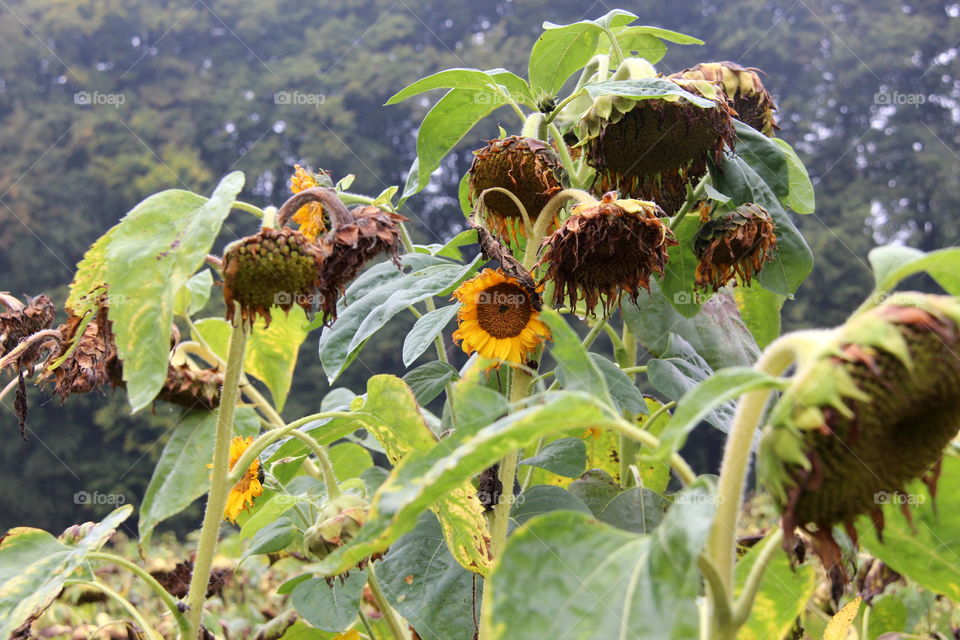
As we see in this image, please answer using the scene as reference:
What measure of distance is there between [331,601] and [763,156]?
47cm

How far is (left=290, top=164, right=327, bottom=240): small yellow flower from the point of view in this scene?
26.0 inches

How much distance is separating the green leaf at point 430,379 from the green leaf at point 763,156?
29 cm

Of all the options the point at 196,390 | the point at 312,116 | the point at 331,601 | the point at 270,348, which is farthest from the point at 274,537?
the point at 312,116

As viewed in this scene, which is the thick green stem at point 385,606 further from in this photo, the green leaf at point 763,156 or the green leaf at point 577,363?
the green leaf at point 763,156

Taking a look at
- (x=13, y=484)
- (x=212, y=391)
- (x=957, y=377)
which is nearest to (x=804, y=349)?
(x=957, y=377)

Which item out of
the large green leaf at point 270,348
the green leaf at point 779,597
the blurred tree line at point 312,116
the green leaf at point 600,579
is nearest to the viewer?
the green leaf at point 600,579

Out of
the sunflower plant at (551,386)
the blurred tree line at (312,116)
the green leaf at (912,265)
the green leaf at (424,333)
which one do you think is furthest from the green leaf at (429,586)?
the blurred tree line at (312,116)

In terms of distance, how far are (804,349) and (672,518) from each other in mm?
76

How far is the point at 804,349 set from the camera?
30cm

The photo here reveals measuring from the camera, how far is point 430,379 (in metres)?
0.64

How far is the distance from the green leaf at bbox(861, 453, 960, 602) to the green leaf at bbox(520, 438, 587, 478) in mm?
257

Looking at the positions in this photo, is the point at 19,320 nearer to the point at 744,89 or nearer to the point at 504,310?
the point at 504,310

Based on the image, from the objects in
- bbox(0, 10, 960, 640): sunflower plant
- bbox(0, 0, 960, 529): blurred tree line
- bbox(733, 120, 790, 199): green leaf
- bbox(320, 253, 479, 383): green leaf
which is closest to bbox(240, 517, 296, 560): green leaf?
bbox(0, 10, 960, 640): sunflower plant

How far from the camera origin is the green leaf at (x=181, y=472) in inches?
27.1
